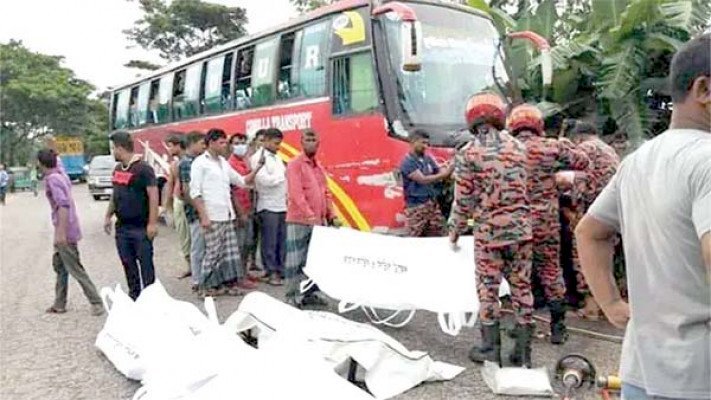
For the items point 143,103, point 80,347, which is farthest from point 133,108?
point 80,347

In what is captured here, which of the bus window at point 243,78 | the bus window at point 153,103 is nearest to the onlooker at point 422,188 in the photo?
the bus window at point 243,78

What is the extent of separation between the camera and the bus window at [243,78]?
1062 cm

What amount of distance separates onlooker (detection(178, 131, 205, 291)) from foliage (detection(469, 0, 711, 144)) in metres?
3.74

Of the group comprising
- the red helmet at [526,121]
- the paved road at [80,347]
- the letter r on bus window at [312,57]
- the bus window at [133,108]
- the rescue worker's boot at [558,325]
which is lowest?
the paved road at [80,347]

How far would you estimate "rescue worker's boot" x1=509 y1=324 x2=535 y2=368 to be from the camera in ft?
14.0

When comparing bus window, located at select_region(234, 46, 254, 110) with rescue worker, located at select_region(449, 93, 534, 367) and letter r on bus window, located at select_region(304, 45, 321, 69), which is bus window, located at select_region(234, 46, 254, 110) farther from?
rescue worker, located at select_region(449, 93, 534, 367)

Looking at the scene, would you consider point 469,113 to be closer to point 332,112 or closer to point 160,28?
point 332,112

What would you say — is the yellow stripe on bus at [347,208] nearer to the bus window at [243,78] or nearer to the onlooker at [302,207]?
the onlooker at [302,207]

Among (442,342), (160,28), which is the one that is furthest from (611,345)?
(160,28)

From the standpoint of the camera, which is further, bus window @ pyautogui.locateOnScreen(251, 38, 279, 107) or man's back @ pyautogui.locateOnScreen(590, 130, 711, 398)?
bus window @ pyautogui.locateOnScreen(251, 38, 279, 107)

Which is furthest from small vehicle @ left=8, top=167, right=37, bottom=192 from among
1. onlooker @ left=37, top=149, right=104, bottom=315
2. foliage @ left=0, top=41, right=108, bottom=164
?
onlooker @ left=37, top=149, right=104, bottom=315

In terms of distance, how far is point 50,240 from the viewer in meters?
13.3

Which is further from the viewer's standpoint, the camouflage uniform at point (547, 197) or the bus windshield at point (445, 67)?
the bus windshield at point (445, 67)

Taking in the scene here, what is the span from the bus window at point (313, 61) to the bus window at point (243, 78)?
1.63 meters
